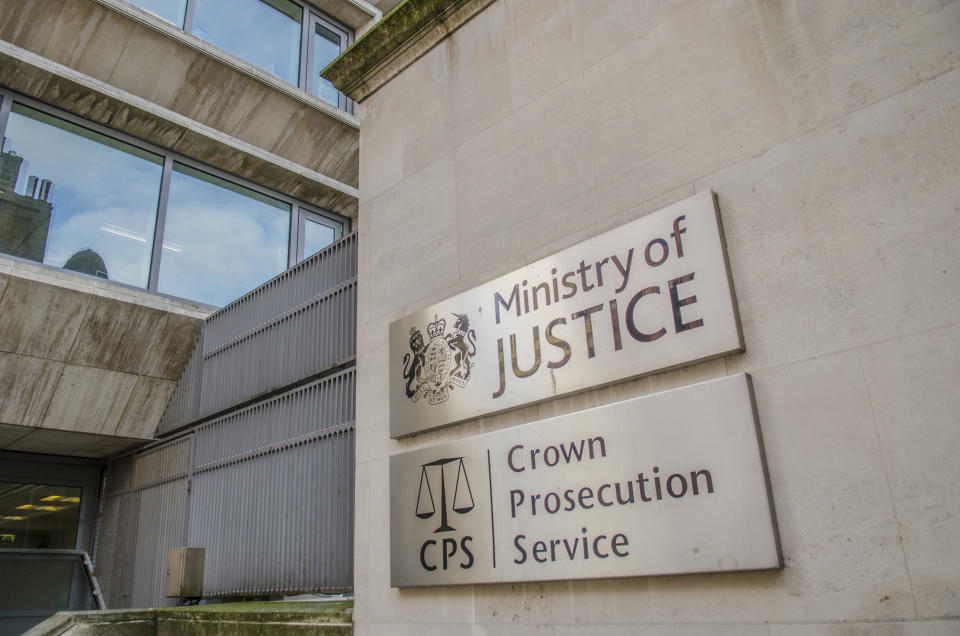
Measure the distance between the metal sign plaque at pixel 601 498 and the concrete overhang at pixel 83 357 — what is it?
261 inches

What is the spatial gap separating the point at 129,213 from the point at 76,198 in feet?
2.30

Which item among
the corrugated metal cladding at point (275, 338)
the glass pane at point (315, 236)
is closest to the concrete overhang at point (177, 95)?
the glass pane at point (315, 236)

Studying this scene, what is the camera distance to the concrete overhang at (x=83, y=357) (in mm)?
8742

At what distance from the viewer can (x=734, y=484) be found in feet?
10.0

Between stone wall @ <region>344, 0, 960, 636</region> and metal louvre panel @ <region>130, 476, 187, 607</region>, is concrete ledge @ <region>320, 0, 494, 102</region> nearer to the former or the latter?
stone wall @ <region>344, 0, 960, 636</region>

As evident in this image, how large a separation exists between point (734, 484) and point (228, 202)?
1038 cm

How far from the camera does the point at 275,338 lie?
8.07m

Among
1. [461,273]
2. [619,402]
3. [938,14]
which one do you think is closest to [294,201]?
[461,273]

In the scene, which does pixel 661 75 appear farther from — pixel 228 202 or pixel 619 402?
pixel 228 202

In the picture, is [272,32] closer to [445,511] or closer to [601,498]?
[445,511]

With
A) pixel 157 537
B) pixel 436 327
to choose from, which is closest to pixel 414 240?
pixel 436 327

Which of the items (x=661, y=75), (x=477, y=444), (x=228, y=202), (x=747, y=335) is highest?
(x=228, y=202)

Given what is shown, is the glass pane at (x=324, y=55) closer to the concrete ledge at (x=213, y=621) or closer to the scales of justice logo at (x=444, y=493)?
the concrete ledge at (x=213, y=621)

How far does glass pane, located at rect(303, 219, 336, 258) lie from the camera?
484 inches
